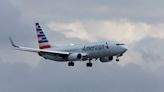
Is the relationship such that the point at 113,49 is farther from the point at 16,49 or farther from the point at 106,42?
the point at 16,49

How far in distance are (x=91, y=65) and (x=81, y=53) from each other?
4.07 metres

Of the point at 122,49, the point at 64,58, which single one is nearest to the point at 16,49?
the point at 64,58

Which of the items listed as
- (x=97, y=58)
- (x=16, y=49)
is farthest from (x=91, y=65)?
(x=16, y=49)

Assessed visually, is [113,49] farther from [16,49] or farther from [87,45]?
[16,49]

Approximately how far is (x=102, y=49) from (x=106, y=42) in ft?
8.87

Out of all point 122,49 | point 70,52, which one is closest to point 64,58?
point 70,52

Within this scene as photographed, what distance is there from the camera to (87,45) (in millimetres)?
197000

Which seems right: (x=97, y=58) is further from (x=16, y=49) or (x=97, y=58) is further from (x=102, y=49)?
(x=16, y=49)

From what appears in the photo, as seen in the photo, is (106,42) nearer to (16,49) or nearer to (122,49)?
(122,49)

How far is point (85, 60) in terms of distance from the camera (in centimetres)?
19725

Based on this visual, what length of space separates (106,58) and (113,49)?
13.8ft

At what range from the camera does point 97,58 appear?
193875 mm

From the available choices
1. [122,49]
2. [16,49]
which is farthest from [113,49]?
[16,49]

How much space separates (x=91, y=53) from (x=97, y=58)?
2240 millimetres
